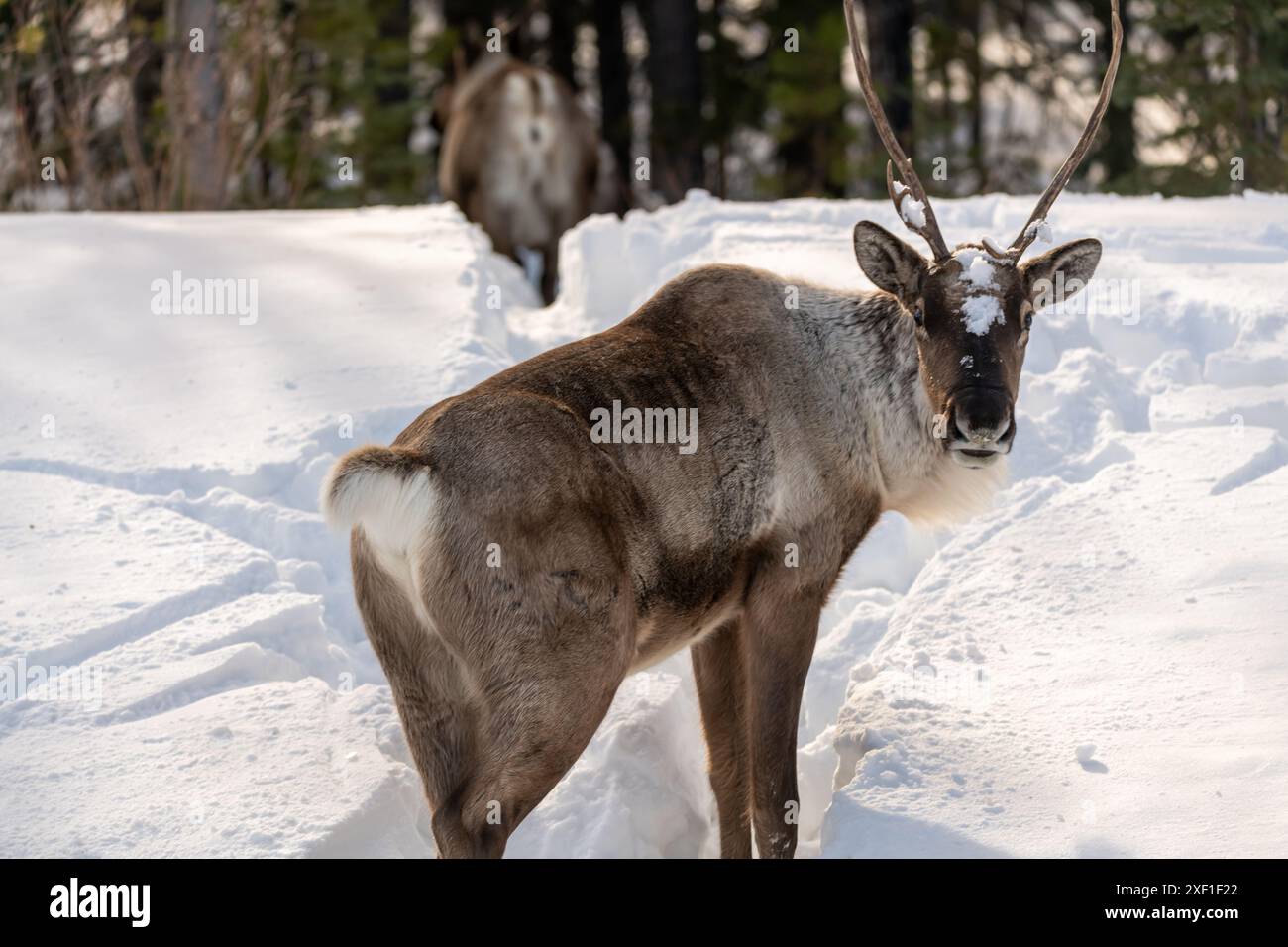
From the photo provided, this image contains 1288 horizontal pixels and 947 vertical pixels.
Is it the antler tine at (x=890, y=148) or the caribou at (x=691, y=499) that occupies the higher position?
the antler tine at (x=890, y=148)

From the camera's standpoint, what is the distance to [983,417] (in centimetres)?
462

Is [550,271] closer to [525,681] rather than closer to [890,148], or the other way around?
[890,148]

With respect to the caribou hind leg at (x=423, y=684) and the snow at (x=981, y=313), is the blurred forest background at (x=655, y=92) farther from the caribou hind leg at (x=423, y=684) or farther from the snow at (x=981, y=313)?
the snow at (x=981, y=313)

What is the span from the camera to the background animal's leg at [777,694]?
4867 millimetres

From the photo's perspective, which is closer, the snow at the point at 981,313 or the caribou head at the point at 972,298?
the caribou head at the point at 972,298

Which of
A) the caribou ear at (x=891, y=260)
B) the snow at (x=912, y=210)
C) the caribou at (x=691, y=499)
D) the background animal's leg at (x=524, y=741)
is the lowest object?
the background animal's leg at (x=524, y=741)

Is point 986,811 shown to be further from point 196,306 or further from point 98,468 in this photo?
point 196,306

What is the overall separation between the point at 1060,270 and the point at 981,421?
85cm

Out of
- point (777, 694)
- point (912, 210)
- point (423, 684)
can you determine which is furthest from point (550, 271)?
point (423, 684)

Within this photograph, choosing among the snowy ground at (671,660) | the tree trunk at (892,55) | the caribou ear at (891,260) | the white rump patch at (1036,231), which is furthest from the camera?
the tree trunk at (892,55)

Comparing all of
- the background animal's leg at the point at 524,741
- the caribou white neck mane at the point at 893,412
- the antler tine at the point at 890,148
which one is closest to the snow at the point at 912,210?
the antler tine at the point at 890,148

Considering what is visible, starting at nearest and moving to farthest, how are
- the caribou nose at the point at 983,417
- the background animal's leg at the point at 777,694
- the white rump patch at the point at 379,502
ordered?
the white rump patch at the point at 379,502 < the caribou nose at the point at 983,417 < the background animal's leg at the point at 777,694

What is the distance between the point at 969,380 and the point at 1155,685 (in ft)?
3.86
